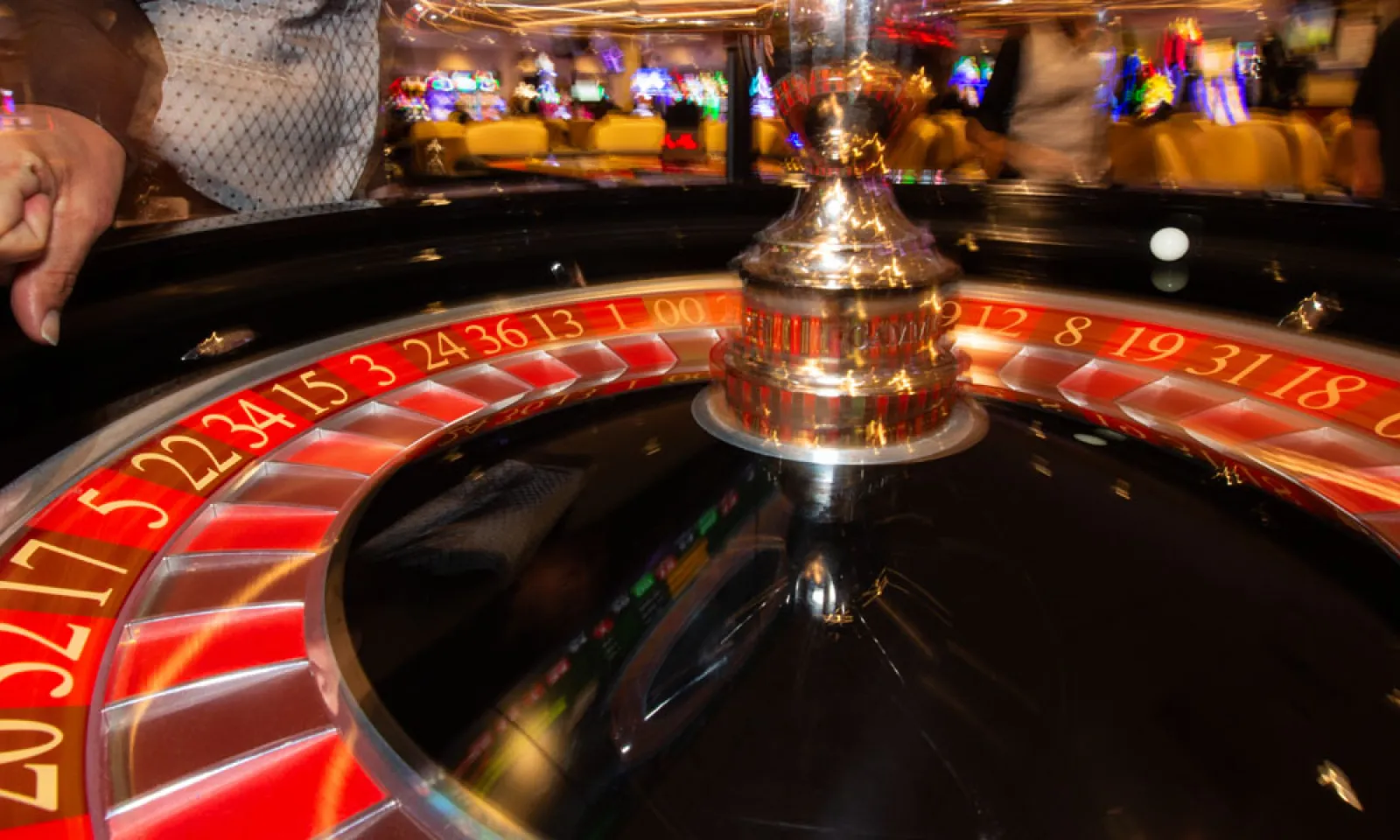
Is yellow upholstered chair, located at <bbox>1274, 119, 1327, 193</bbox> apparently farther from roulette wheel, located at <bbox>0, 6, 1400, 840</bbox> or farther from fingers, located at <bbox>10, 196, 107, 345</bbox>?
fingers, located at <bbox>10, 196, 107, 345</bbox>

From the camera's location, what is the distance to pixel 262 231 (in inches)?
56.1

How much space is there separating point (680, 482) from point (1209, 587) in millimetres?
495

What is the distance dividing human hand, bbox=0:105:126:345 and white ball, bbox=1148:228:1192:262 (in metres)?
1.73

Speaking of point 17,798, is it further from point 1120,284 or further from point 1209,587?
point 1120,284

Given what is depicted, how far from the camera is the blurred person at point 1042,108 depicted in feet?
10.2

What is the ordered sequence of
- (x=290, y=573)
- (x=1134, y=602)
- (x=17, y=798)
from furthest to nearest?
(x=290, y=573) → (x=1134, y=602) → (x=17, y=798)

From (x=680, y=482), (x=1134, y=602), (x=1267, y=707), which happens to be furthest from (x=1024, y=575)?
(x=680, y=482)

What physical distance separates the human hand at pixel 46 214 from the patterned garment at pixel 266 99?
2.33 ft

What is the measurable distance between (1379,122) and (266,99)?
249 centimetres

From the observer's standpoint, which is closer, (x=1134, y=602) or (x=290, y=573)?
(x=1134, y=602)

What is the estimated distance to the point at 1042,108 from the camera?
3199 millimetres

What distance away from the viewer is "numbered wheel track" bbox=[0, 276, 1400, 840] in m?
0.58

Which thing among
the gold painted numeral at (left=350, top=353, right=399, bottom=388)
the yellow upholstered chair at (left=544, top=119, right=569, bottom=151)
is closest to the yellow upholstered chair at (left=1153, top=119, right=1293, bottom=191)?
the yellow upholstered chair at (left=544, top=119, right=569, bottom=151)

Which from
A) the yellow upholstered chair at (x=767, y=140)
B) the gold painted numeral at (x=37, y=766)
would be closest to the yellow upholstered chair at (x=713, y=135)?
the yellow upholstered chair at (x=767, y=140)
